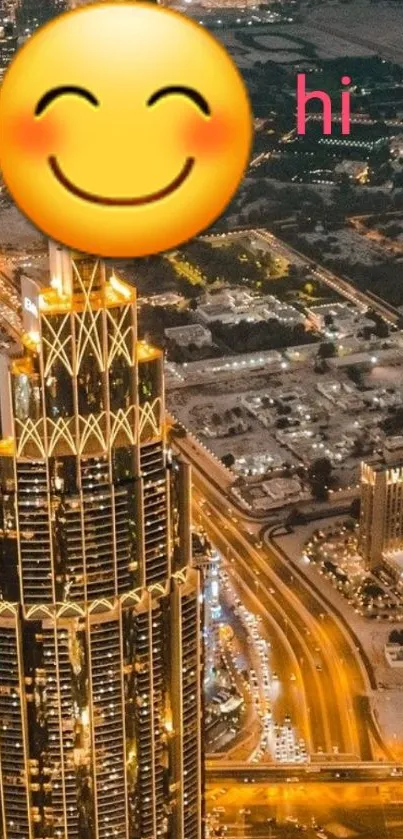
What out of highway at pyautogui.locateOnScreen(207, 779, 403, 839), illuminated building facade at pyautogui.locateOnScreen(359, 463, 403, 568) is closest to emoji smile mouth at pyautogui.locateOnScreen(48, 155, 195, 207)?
highway at pyautogui.locateOnScreen(207, 779, 403, 839)

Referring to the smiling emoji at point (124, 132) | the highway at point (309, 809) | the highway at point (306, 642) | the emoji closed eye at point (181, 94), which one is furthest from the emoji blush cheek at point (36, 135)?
the highway at point (306, 642)

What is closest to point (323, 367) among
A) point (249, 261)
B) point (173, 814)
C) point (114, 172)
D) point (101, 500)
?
point (249, 261)

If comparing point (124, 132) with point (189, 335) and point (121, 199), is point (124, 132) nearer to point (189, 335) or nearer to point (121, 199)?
point (121, 199)

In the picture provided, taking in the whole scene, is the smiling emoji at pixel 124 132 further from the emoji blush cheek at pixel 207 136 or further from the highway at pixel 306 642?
the highway at pixel 306 642

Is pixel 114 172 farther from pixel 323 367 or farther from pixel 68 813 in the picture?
pixel 323 367

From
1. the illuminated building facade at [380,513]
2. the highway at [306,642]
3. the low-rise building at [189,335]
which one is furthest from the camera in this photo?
the low-rise building at [189,335]

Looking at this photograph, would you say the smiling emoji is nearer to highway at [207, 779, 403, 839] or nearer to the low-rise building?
highway at [207, 779, 403, 839]
